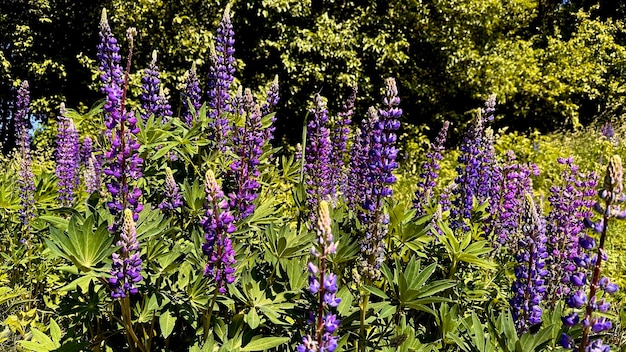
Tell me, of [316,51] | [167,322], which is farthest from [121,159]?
[316,51]

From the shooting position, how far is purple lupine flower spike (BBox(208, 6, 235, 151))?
8.55 ft

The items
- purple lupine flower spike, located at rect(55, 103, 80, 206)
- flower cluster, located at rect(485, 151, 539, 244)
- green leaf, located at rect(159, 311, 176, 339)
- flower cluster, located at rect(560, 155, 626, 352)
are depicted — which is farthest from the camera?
purple lupine flower spike, located at rect(55, 103, 80, 206)

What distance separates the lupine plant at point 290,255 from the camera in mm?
1649

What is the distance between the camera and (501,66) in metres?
11.8

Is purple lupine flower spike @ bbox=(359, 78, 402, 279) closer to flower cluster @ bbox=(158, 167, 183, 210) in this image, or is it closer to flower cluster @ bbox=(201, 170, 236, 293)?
flower cluster @ bbox=(201, 170, 236, 293)

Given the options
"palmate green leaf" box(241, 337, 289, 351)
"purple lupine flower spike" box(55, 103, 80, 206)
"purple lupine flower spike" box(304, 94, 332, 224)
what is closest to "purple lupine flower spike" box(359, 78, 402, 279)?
"palmate green leaf" box(241, 337, 289, 351)

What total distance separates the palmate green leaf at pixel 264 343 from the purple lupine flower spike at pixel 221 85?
1.11m

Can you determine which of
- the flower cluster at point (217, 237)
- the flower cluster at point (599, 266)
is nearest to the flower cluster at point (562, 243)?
the flower cluster at point (599, 266)

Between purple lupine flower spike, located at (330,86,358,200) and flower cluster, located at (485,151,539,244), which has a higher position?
purple lupine flower spike, located at (330,86,358,200)

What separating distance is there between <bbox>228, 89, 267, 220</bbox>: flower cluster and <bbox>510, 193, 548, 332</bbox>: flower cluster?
1.05 metres

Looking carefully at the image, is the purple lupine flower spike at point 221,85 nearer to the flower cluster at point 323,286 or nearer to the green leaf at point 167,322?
the green leaf at point 167,322

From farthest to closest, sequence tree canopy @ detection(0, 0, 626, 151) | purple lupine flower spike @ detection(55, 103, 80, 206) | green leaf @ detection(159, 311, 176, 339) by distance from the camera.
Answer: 1. tree canopy @ detection(0, 0, 626, 151)
2. purple lupine flower spike @ detection(55, 103, 80, 206)
3. green leaf @ detection(159, 311, 176, 339)

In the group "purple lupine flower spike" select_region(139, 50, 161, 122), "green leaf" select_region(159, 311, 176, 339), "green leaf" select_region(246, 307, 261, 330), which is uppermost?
"purple lupine flower spike" select_region(139, 50, 161, 122)

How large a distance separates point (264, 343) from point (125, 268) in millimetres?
498
